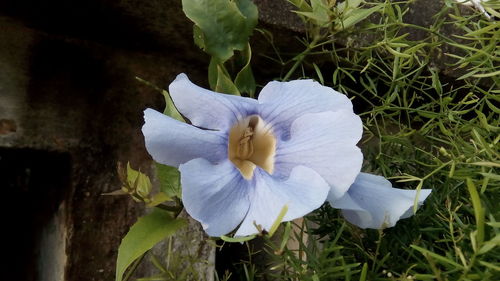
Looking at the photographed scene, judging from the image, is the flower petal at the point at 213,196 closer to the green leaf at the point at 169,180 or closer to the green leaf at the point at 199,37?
the green leaf at the point at 169,180

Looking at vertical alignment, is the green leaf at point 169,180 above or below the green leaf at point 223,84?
below

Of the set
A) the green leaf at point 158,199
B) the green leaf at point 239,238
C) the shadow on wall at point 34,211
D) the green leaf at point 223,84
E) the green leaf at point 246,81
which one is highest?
the green leaf at point 223,84

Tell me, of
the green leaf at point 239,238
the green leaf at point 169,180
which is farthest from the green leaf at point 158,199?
the green leaf at point 239,238

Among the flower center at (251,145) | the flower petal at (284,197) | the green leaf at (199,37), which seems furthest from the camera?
the green leaf at (199,37)

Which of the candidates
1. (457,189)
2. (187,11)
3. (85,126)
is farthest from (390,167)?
(85,126)

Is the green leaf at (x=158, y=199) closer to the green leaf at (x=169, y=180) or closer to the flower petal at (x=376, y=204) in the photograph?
the green leaf at (x=169, y=180)

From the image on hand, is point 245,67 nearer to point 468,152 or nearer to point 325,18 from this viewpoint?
point 325,18

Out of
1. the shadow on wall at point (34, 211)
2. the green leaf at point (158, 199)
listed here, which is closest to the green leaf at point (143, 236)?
the green leaf at point (158, 199)

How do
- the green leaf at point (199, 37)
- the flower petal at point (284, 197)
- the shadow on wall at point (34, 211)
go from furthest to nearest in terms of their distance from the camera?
1. the shadow on wall at point (34, 211)
2. the green leaf at point (199, 37)
3. the flower petal at point (284, 197)

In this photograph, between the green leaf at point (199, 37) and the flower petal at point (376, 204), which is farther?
the green leaf at point (199, 37)

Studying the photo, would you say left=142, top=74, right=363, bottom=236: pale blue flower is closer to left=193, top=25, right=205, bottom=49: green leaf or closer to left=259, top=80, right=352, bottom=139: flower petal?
left=259, top=80, right=352, bottom=139: flower petal
